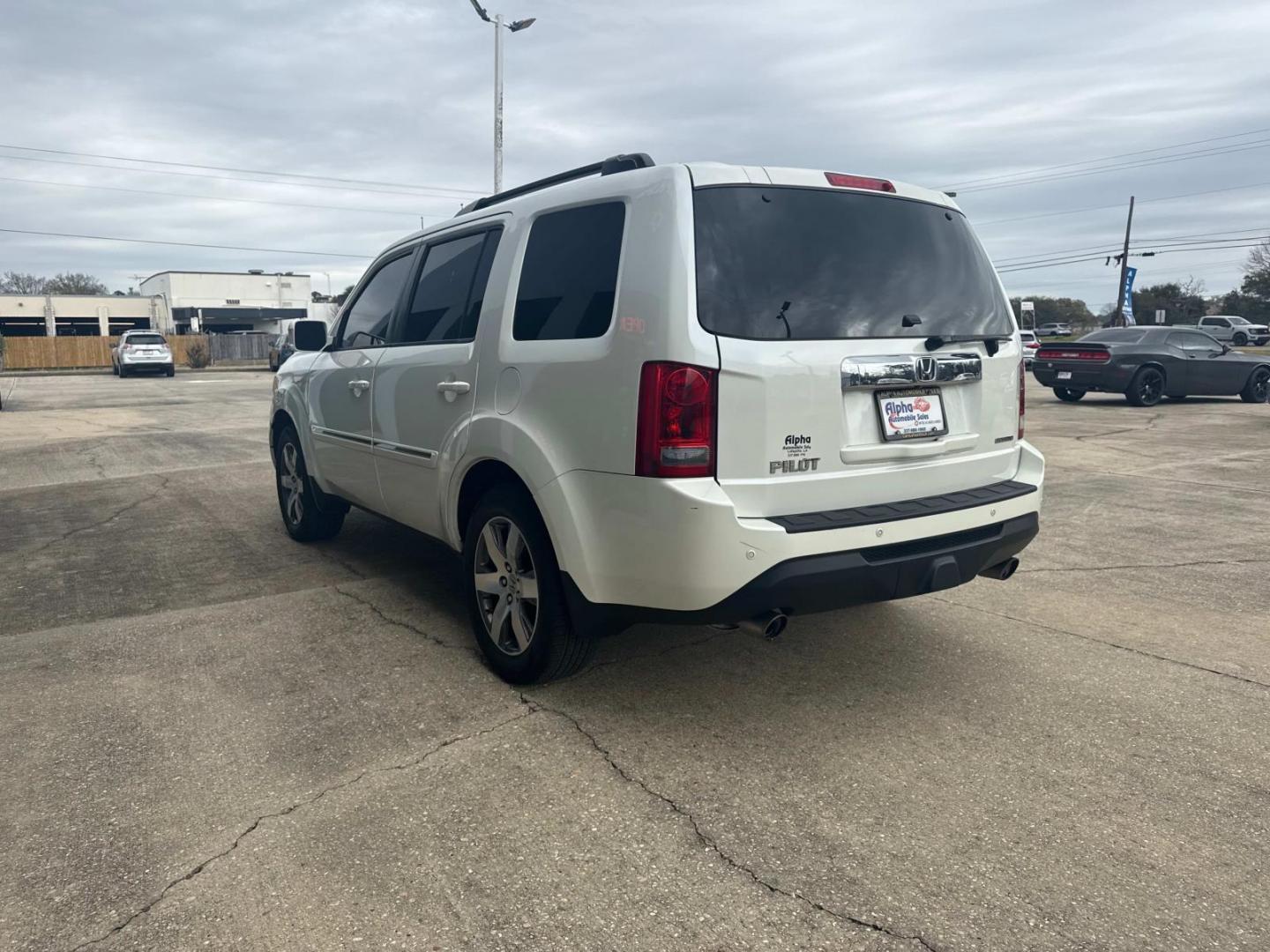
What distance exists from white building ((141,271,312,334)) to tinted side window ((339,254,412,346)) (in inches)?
2659

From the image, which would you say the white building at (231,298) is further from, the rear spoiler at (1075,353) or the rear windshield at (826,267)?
the rear windshield at (826,267)

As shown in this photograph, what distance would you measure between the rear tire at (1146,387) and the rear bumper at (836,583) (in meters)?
15.1

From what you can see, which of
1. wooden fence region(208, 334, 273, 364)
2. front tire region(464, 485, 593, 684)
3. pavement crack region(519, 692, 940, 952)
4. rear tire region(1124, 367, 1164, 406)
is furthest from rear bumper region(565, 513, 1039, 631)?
wooden fence region(208, 334, 273, 364)

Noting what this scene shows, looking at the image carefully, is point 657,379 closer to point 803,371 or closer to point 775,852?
point 803,371

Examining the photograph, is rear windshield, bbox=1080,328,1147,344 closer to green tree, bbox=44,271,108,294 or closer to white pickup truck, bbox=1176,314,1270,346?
white pickup truck, bbox=1176,314,1270,346

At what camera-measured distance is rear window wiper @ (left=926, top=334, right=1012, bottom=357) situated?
3430 millimetres

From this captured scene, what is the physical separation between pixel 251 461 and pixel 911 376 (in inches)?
359

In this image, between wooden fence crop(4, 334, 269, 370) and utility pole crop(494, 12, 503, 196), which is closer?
utility pole crop(494, 12, 503, 196)

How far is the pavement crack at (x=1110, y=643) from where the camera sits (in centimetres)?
386

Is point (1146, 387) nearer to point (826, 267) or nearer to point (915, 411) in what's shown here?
point (915, 411)

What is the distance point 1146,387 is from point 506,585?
16.2 meters

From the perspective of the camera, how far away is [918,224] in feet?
11.8

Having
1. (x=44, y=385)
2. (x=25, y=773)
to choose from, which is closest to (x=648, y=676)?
(x=25, y=773)

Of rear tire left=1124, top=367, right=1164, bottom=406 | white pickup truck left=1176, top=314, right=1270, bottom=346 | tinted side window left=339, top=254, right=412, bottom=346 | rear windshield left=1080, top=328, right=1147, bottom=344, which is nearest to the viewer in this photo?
tinted side window left=339, top=254, right=412, bottom=346
